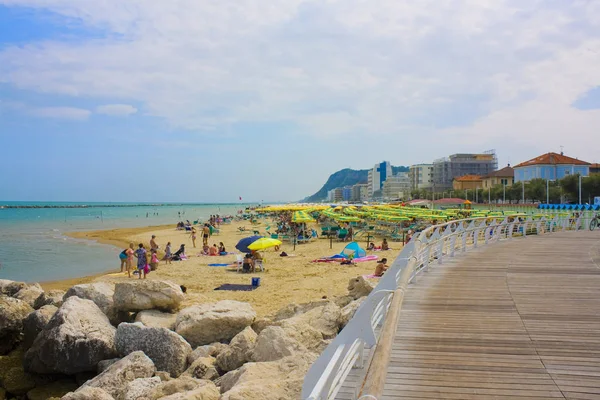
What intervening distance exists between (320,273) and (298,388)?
11037 millimetres

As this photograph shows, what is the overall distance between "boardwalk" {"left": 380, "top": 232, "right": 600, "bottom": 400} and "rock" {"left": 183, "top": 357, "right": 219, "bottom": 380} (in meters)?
3.17

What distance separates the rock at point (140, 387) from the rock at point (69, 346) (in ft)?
6.26

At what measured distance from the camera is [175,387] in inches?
241

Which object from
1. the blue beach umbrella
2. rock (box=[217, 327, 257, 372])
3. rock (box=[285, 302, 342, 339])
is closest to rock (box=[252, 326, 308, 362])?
rock (box=[217, 327, 257, 372])

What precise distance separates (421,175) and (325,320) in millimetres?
139521

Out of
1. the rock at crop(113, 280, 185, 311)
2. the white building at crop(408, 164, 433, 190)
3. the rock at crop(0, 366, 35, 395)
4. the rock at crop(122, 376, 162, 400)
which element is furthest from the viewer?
the white building at crop(408, 164, 433, 190)

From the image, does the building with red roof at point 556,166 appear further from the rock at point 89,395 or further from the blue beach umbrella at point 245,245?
the rock at point 89,395

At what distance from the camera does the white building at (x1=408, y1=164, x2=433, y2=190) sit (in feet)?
455

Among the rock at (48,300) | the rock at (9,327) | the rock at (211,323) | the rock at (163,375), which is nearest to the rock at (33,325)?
the rock at (9,327)

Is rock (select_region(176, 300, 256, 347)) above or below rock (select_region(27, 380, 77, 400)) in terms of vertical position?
above

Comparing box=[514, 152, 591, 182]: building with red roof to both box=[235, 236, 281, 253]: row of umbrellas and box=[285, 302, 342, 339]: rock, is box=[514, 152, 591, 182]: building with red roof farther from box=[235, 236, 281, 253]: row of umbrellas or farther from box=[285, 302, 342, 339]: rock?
box=[285, 302, 342, 339]: rock

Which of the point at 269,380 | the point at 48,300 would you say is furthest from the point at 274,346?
the point at 48,300

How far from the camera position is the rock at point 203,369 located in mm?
7262

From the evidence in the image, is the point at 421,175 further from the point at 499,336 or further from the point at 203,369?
the point at 499,336
